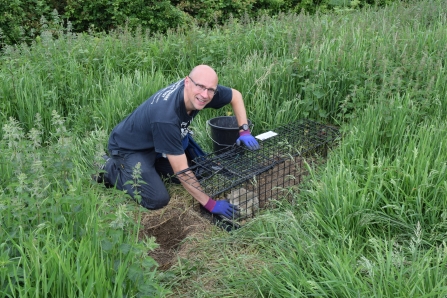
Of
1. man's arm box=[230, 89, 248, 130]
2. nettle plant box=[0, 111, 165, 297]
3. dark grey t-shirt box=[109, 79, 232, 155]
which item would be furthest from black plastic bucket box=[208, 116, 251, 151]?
nettle plant box=[0, 111, 165, 297]

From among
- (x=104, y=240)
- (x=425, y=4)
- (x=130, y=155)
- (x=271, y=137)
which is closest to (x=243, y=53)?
(x=271, y=137)

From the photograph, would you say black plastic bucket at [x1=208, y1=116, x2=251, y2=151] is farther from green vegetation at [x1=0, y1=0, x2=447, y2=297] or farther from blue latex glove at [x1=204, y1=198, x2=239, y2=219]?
blue latex glove at [x1=204, y1=198, x2=239, y2=219]

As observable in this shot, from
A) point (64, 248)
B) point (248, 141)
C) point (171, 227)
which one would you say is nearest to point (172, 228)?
point (171, 227)

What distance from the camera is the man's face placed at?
3715 mm

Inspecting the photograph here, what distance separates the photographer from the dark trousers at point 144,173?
4020mm

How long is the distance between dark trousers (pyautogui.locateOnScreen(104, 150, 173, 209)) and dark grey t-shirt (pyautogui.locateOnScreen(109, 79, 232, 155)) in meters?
0.08

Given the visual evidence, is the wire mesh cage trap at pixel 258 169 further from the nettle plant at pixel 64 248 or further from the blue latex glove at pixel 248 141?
the nettle plant at pixel 64 248

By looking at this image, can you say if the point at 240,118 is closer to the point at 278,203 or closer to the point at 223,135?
the point at 223,135

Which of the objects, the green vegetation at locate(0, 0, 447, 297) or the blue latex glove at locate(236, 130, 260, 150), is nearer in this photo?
the green vegetation at locate(0, 0, 447, 297)

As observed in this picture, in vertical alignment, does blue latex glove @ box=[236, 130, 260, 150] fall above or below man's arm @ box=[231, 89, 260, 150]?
below

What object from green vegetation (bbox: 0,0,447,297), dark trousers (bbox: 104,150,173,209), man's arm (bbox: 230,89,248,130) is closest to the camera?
green vegetation (bbox: 0,0,447,297)

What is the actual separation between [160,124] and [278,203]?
1.08 meters

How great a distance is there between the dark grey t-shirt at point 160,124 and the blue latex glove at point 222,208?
454 mm

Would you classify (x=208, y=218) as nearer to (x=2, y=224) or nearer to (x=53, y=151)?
(x=53, y=151)
